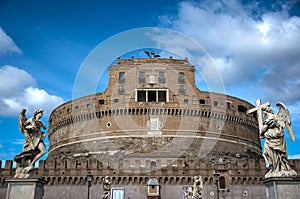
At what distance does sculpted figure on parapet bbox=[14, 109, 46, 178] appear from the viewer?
8.09 metres

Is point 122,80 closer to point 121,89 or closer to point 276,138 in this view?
point 121,89

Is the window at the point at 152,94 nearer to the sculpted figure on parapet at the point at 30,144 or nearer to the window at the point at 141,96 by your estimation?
the window at the point at 141,96

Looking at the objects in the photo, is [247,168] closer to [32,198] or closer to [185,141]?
Answer: [185,141]

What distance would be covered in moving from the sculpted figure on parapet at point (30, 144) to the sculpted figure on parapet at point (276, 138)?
5680 mm

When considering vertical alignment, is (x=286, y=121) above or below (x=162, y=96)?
below

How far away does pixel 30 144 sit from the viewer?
27.0 feet

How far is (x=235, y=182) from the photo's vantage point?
27453 mm

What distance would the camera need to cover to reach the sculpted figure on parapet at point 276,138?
24.8 feet

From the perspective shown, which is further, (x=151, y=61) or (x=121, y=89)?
(x=151, y=61)

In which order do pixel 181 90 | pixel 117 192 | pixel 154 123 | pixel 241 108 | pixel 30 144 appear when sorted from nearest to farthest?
pixel 30 144
pixel 117 192
pixel 154 123
pixel 181 90
pixel 241 108

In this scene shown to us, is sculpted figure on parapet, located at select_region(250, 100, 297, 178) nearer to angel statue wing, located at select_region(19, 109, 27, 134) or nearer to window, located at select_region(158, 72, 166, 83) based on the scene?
angel statue wing, located at select_region(19, 109, 27, 134)

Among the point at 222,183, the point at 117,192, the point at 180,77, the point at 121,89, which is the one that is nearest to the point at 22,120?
the point at 117,192

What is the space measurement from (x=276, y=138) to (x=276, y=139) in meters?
0.02

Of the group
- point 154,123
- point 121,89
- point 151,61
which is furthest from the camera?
point 151,61
